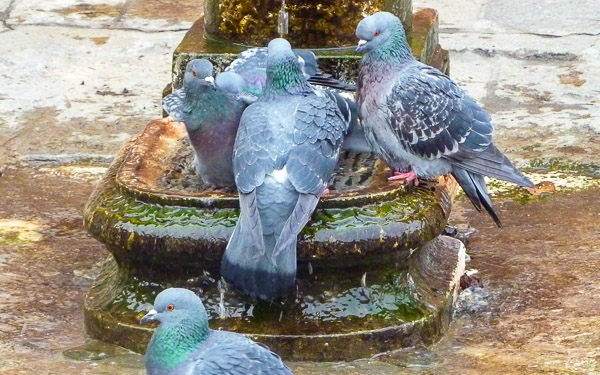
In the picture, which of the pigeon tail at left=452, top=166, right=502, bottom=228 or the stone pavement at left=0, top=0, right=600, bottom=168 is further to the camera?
the stone pavement at left=0, top=0, right=600, bottom=168

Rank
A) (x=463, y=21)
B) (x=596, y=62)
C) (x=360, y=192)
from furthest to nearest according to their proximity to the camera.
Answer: (x=463, y=21) < (x=596, y=62) < (x=360, y=192)

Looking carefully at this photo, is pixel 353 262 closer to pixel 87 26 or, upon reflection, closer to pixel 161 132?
pixel 161 132

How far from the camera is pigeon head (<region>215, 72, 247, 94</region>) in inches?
195

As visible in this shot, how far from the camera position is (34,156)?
7254 mm

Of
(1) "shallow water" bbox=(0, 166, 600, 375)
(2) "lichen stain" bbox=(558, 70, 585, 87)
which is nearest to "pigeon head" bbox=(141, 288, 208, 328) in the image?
(1) "shallow water" bbox=(0, 166, 600, 375)

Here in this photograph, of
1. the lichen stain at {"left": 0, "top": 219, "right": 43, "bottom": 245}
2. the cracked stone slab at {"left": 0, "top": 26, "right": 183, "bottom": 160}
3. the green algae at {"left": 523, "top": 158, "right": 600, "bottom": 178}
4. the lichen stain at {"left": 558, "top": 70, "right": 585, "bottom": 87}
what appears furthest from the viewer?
the lichen stain at {"left": 558, "top": 70, "right": 585, "bottom": 87}

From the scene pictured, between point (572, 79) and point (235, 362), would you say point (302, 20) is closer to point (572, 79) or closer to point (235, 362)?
point (235, 362)

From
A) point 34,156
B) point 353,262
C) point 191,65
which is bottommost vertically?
point 34,156

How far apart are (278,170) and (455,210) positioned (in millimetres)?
2098

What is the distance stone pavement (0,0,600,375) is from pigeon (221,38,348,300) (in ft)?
1.33

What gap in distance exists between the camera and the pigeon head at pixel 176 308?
382 cm

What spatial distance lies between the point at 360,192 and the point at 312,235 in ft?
1.02

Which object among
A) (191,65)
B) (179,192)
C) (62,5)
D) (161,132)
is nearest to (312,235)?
(179,192)

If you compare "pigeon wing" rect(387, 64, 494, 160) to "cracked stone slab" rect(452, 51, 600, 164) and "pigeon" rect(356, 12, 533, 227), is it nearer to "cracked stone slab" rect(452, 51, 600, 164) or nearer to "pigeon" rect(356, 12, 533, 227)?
"pigeon" rect(356, 12, 533, 227)
